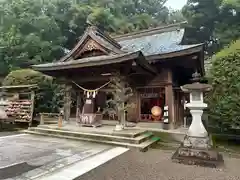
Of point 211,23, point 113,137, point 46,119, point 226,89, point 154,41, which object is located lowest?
point 113,137

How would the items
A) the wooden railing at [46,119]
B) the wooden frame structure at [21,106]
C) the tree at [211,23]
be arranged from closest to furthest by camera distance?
the wooden railing at [46,119] < the wooden frame structure at [21,106] < the tree at [211,23]

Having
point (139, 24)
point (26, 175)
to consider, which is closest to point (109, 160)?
point (26, 175)

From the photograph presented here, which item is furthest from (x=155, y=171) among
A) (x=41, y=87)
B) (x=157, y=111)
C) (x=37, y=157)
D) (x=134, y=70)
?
(x=41, y=87)

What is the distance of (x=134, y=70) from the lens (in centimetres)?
880

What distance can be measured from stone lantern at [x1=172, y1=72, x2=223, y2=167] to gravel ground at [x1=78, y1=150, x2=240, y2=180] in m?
0.26

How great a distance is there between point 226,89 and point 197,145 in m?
2.74

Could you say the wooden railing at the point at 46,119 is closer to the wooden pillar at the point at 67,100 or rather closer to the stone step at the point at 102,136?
the wooden pillar at the point at 67,100

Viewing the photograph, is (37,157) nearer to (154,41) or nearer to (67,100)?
(67,100)

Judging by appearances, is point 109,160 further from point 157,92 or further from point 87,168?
point 157,92

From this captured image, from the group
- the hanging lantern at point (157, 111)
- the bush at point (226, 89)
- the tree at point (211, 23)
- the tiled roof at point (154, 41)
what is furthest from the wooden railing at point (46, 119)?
the tree at point (211, 23)

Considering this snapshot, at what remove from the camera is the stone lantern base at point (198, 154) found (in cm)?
473

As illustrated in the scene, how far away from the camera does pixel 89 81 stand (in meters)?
10.1

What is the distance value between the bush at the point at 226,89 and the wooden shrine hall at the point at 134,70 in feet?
3.85

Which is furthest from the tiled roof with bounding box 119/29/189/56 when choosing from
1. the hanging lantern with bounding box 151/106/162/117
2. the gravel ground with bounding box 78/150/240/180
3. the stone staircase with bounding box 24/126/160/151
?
the gravel ground with bounding box 78/150/240/180
